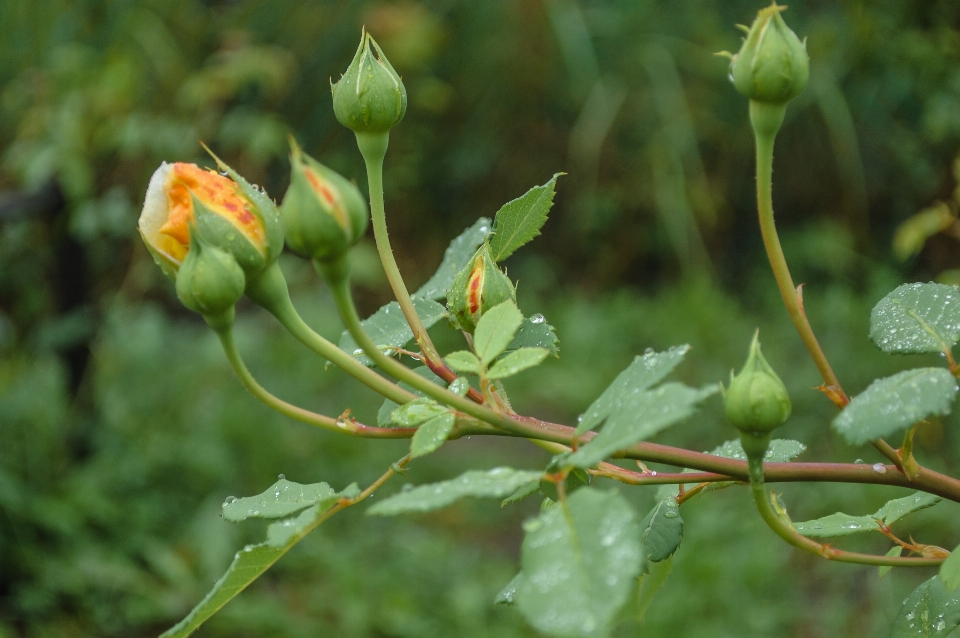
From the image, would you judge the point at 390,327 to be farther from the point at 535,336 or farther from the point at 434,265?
the point at 434,265

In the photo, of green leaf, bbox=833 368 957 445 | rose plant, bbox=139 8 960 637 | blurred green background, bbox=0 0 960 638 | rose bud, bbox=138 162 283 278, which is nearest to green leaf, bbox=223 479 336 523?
rose plant, bbox=139 8 960 637

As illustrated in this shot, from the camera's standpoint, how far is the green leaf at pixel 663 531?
48 cm

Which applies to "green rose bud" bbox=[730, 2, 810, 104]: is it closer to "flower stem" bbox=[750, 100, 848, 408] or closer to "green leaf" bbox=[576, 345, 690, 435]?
"flower stem" bbox=[750, 100, 848, 408]

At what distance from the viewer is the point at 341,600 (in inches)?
70.8

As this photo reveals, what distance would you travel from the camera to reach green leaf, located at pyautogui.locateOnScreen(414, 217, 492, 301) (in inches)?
22.2

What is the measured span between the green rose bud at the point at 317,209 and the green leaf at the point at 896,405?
0.21 m

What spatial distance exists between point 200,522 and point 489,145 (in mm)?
1713

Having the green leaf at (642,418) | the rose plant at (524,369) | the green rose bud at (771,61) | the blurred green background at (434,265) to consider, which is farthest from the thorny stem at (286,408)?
the blurred green background at (434,265)

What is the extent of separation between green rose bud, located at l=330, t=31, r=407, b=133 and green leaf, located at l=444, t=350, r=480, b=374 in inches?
5.7

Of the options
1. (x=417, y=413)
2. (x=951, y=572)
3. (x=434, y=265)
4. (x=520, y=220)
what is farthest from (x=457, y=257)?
(x=434, y=265)

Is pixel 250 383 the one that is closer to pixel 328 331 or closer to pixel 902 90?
pixel 328 331

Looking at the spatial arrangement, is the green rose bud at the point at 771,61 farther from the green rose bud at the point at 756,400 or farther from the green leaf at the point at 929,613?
the green leaf at the point at 929,613

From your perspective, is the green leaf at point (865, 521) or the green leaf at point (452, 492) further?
the green leaf at point (865, 521)

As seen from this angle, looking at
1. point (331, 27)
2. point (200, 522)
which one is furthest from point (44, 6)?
point (200, 522)
